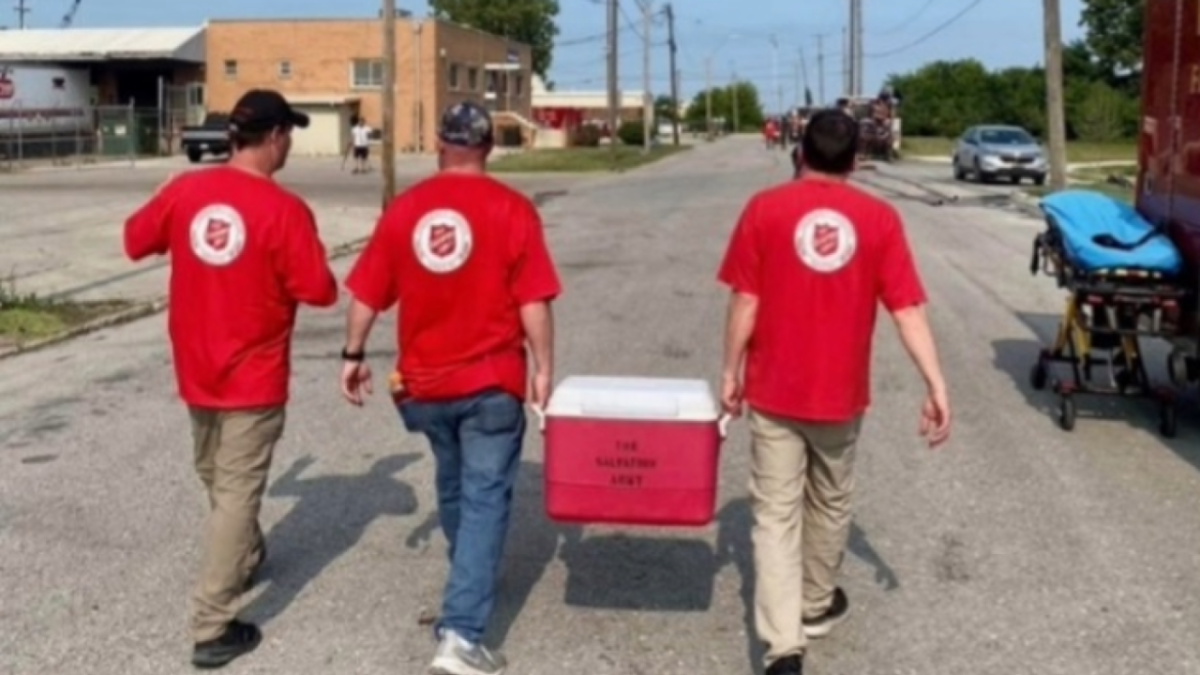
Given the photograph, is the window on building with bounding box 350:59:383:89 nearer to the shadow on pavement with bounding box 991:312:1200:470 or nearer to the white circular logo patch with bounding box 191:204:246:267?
the shadow on pavement with bounding box 991:312:1200:470

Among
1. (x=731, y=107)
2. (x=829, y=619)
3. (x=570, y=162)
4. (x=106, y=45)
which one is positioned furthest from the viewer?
(x=731, y=107)

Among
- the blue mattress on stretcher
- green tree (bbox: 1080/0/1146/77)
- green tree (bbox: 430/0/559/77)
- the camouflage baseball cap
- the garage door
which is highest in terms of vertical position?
green tree (bbox: 430/0/559/77)

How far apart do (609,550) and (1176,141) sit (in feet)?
16.1

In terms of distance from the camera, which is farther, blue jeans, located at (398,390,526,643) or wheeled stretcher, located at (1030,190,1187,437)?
wheeled stretcher, located at (1030,190,1187,437)

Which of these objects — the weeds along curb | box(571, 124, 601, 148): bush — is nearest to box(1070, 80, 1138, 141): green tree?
box(571, 124, 601, 148): bush

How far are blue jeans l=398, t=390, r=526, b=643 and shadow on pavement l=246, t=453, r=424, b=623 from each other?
3.35 ft

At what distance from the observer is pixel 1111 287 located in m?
8.84

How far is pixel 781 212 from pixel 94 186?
111ft

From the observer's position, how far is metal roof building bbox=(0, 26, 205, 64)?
63875mm

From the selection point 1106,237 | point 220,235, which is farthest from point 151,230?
point 1106,237

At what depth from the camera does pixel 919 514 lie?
7141 millimetres

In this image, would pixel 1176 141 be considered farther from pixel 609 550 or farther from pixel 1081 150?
pixel 1081 150

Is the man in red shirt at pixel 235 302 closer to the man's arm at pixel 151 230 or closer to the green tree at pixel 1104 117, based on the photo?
the man's arm at pixel 151 230

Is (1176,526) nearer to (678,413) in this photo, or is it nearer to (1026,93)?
(678,413)
